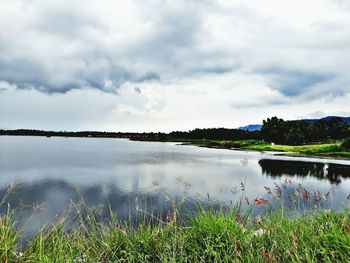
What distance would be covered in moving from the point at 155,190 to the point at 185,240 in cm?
2644

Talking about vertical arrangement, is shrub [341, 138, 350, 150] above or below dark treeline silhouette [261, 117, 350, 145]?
below

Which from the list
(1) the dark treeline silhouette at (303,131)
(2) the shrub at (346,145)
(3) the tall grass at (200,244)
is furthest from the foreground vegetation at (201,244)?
(1) the dark treeline silhouette at (303,131)

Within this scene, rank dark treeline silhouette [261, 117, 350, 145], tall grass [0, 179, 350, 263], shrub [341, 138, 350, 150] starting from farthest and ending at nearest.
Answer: dark treeline silhouette [261, 117, 350, 145] < shrub [341, 138, 350, 150] < tall grass [0, 179, 350, 263]

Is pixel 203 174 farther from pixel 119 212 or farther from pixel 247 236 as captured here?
pixel 247 236

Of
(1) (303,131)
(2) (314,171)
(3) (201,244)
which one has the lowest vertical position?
(2) (314,171)

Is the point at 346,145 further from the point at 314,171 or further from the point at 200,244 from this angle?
the point at 200,244

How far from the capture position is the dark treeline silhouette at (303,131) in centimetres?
13604

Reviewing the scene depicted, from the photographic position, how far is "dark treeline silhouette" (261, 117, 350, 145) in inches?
5356

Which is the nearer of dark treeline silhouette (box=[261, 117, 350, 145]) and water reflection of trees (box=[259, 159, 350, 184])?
water reflection of trees (box=[259, 159, 350, 184])

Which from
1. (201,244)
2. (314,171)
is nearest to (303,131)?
(314,171)

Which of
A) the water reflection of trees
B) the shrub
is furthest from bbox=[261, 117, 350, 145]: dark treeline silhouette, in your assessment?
the water reflection of trees

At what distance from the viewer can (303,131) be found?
142 m

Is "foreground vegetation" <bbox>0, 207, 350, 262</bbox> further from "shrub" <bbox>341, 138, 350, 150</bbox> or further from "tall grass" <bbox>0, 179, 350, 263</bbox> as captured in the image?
"shrub" <bbox>341, 138, 350, 150</bbox>

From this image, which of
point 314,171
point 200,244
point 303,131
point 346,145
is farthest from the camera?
point 303,131
